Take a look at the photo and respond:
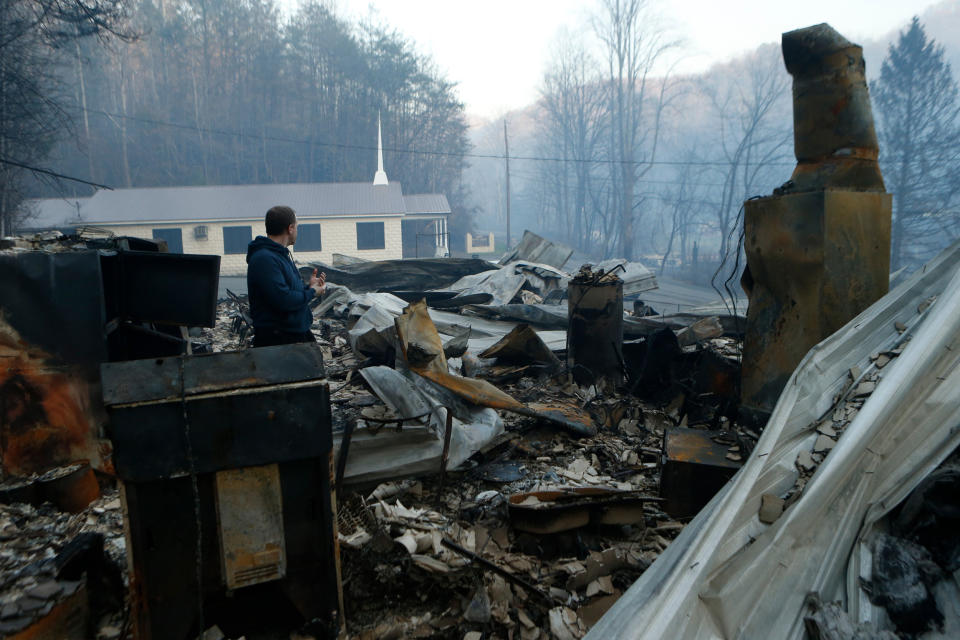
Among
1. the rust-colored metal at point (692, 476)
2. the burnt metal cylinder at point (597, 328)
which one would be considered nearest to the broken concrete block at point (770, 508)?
the rust-colored metal at point (692, 476)

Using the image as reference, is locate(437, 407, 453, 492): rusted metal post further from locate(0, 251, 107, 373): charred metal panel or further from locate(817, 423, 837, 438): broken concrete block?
locate(0, 251, 107, 373): charred metal panel

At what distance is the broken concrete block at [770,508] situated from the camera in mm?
2230

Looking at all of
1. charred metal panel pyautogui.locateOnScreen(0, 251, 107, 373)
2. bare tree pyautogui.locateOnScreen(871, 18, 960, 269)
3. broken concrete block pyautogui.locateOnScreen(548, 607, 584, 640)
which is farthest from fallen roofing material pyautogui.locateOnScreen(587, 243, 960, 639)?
bare tree pyautogui.locateOnScreen(871, 18, 960, 269)

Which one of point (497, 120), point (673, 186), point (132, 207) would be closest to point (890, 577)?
point (132, 207)

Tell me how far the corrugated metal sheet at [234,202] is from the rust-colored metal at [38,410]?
911 inches

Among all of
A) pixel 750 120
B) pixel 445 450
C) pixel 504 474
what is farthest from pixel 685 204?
pixel 445 450

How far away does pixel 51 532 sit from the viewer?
11.9 feet

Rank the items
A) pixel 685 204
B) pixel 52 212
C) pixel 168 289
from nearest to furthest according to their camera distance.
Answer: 1. pixel 168 289
2. pixel 52 212
3. pixel 685 204

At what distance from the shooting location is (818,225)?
4.00 metres

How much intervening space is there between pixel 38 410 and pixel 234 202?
83.1ft

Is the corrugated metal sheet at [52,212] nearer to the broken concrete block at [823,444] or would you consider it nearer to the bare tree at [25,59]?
the bare tree at [25,59]

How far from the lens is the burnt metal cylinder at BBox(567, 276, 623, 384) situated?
6.25 m

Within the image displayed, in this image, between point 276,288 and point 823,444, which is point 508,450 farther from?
point 823,444

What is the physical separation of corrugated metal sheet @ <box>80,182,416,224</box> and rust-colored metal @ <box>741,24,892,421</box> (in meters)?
23.6
